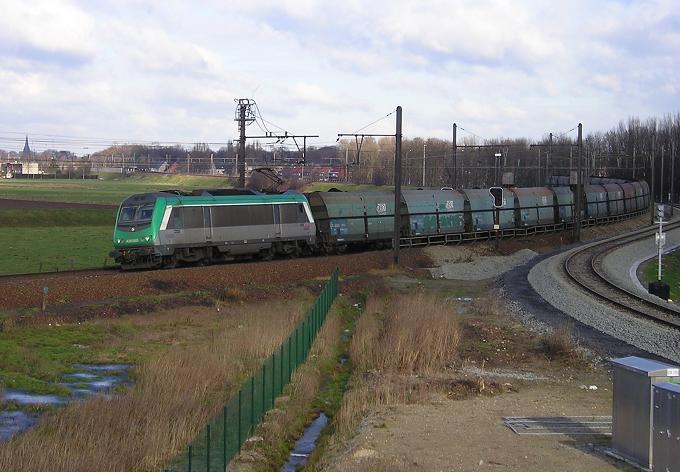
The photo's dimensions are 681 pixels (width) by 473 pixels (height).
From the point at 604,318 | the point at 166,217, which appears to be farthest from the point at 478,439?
the point at 166,217

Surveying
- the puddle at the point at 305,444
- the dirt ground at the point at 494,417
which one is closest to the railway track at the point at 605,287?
the dirt ground at the point at 494,417

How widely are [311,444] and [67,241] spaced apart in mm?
Result: 43472

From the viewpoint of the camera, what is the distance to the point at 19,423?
617 inches

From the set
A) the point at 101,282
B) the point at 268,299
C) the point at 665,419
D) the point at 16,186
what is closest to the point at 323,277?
the point at 268,299

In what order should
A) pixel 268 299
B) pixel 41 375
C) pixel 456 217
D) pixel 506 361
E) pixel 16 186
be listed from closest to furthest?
pixel 41 375 < pixel 506 361 < pixel 268 299 < pixel 456 217 < pixel 16 186

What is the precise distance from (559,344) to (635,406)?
9.27 m

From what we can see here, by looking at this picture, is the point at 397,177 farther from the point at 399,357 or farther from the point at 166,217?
the point at 399,357

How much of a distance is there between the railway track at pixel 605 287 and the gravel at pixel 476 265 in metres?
3.17

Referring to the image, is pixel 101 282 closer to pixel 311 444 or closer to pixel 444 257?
pixel 311 444

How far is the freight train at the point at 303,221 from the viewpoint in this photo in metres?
32.9

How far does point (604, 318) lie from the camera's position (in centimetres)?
2611

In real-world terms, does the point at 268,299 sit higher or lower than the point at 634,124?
lower

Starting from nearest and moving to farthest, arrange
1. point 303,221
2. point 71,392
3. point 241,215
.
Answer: point 71,392
point 241,215
point 303,221

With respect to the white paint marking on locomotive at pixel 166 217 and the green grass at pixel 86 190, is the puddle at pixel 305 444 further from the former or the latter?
the green grass at pixel 86 190
